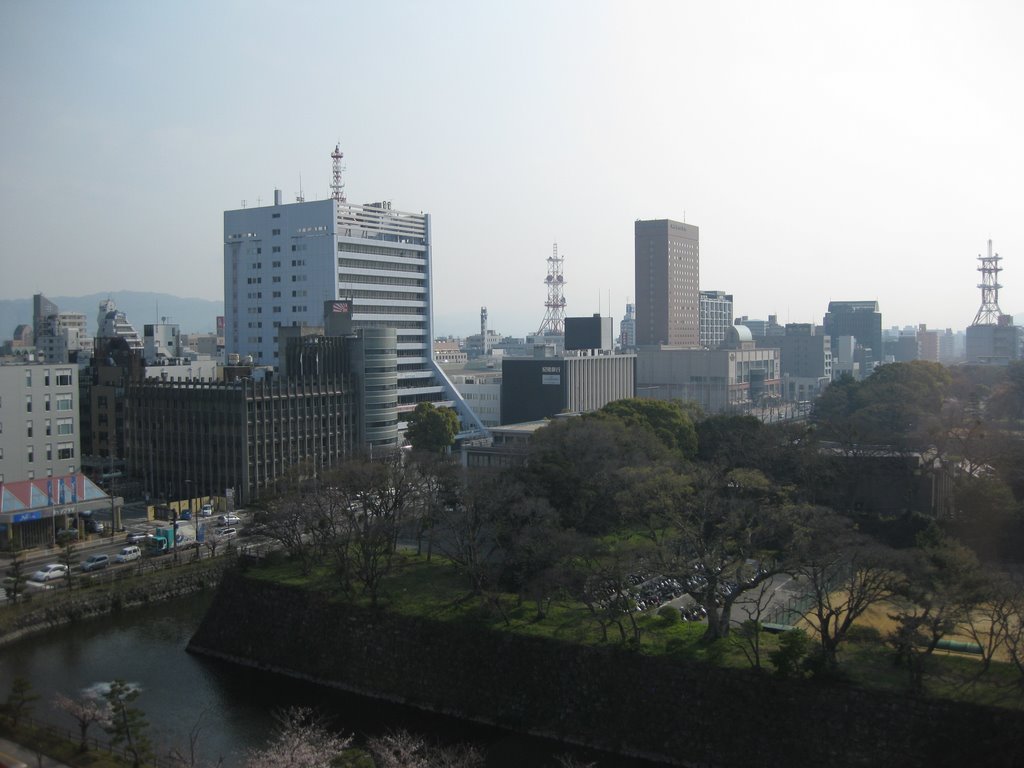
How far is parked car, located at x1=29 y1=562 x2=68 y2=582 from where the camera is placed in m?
32.3

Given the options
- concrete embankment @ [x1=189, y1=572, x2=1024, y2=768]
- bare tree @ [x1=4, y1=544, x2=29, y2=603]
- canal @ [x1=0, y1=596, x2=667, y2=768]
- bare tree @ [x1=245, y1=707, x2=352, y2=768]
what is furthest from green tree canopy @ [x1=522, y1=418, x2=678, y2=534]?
bare tree @ [x1=4, y1=544, x2=29, y2=603]

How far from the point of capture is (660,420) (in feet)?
153

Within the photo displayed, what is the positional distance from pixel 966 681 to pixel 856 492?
77.4ft

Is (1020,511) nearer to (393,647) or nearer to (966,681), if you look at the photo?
(966,681)

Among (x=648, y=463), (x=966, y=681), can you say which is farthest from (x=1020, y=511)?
(x=966, y=681)

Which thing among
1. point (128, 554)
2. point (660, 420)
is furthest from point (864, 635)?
point (128, 554)

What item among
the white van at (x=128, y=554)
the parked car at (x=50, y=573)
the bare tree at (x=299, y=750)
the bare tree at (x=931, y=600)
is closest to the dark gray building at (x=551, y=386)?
the white van at (x=128, y=554)

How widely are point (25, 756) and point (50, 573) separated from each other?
15.3 metres

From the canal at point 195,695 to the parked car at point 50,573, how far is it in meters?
3.79

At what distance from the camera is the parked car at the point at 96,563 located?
33.8 meters

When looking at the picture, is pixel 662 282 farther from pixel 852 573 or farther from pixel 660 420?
pixel 852 573

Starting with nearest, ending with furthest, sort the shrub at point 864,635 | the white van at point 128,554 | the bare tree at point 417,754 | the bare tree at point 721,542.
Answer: the bare tree at point 417,754
the shrub at point 864,635
the bare tree at point 721,542
the white van at point 128,554

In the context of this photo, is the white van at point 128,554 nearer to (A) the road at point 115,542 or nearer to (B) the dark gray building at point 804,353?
(A) the road at point 115,542

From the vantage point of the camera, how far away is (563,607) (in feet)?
84.1
